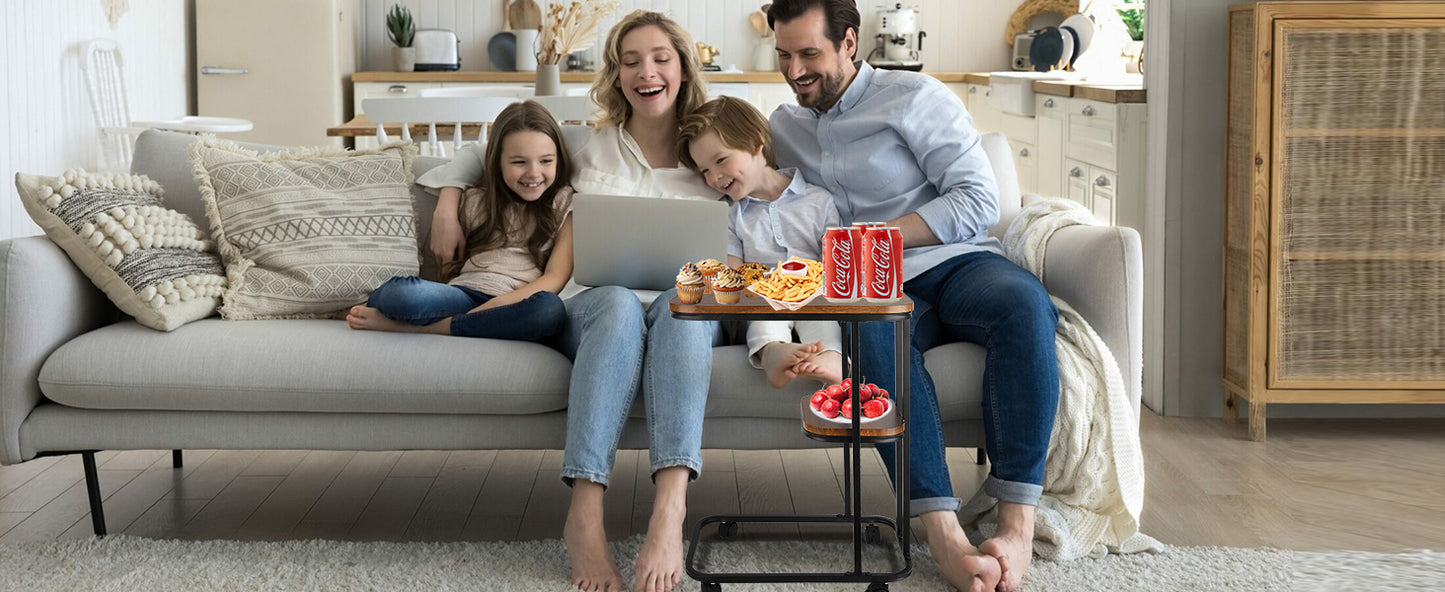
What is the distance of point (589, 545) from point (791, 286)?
1.89 ft

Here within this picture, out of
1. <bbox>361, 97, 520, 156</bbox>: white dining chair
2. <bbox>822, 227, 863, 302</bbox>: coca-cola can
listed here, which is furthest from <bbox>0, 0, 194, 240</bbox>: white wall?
<bbox>822, 227, 863, 302</bbox>: coca-cola can

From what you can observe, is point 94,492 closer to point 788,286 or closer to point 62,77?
point 788,286

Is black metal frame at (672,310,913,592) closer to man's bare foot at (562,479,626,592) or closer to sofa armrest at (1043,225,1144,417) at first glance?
man's bare foot at (562,479,626,592)

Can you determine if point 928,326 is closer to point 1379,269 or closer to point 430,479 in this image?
point 430,479

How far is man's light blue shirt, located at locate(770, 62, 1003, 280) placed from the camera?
262 cm

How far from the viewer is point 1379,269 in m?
3.29

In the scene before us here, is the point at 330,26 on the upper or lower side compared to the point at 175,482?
upper

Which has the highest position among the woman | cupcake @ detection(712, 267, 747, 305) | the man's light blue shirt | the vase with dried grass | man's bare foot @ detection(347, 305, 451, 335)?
the vase with dried grass

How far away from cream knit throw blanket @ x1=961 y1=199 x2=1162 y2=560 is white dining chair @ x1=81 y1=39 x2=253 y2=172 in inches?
157

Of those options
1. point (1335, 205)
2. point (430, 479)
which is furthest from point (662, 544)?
point (1335, 205)

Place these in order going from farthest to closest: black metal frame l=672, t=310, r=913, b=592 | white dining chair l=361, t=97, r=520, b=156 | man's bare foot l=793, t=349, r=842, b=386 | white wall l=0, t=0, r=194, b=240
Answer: white wall l=0, t=0, r=194, b=240 < white dining chair l=361, t=97, r=520, b=156 < man's bare foot l=793, t=349, r=842, b=386 < black metal frame l=672, t=310, r=913, b=592

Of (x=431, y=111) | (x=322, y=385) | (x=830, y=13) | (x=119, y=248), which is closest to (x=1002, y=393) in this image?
(x=830, y=13)

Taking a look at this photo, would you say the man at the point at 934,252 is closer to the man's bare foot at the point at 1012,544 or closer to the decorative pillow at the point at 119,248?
the man's bare foot at the point at 1012,544

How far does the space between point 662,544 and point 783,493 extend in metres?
0.67
